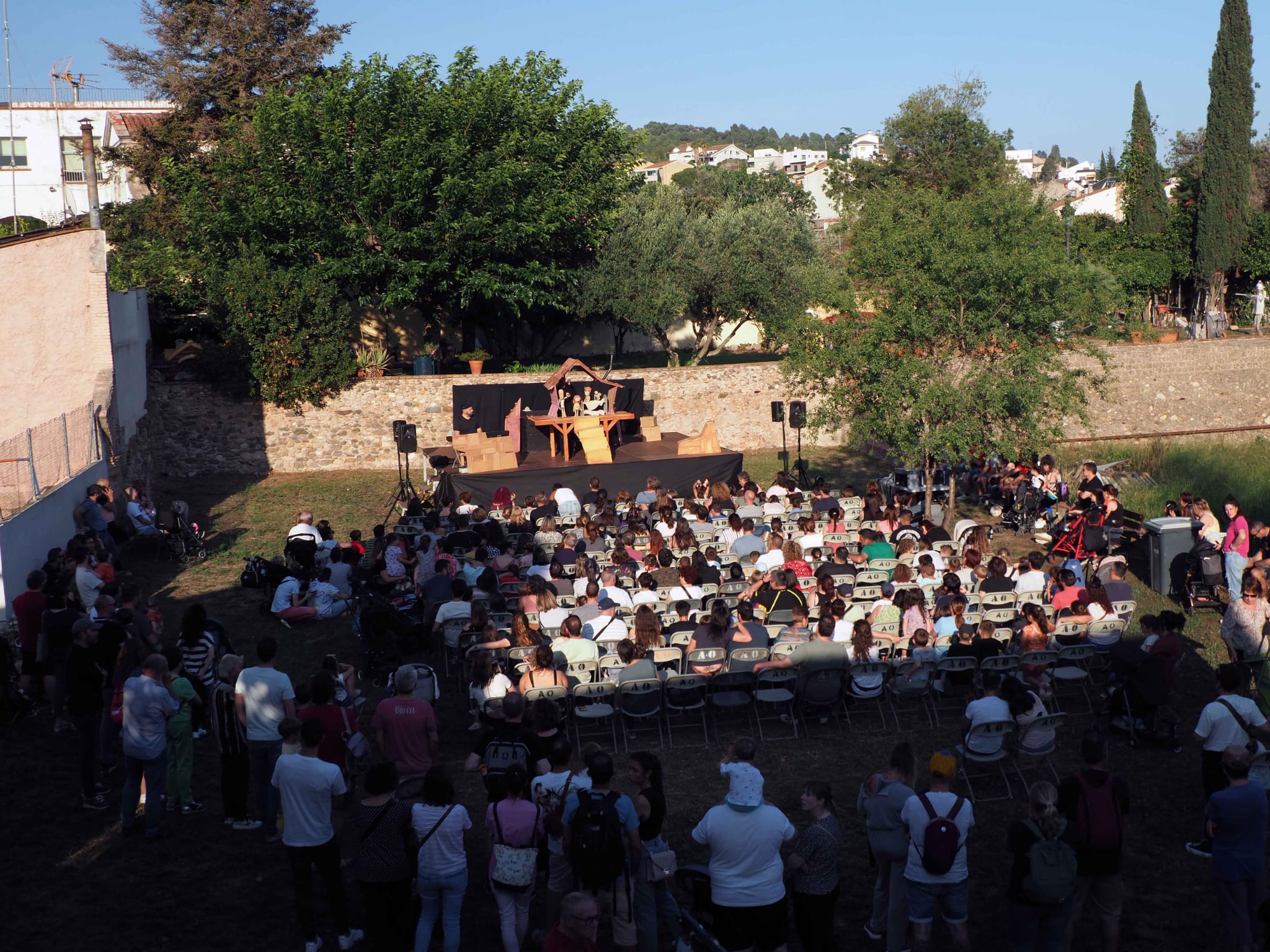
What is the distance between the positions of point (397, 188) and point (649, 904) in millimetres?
22388

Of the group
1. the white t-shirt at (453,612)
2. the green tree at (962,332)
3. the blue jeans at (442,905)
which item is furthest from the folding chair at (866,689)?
the green tree at (962,332)

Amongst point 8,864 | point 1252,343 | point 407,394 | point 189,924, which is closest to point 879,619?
point 189,924

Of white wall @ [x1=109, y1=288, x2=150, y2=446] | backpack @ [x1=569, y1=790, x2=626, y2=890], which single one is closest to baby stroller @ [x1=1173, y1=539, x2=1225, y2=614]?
backpack @ [x1=569, y1=790, x2=626, y2=890]

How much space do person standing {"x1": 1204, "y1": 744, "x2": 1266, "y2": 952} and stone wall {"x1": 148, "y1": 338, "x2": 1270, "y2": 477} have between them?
65.1 ft

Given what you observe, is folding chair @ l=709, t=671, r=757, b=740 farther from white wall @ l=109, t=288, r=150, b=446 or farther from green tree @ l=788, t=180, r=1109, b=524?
white wall @ l=109, t=288, r=150, b=446

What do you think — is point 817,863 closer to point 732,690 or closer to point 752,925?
Result: point 752,925

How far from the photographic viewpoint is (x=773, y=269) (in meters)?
32.6

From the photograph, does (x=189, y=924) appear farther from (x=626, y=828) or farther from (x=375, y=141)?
(x=375, y=141)

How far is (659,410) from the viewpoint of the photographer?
2725 centimetres

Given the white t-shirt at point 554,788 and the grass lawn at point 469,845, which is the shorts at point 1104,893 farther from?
the white t-shirt at point 554,788

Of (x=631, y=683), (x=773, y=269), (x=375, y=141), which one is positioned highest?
(x=375, y=141)

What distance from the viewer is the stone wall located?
24.5m

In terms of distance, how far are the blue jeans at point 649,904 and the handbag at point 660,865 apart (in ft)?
0.12

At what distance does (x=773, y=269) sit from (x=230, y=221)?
579 inches
